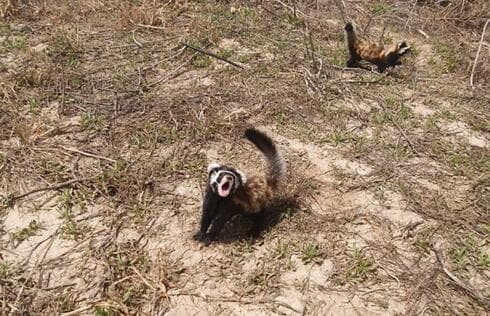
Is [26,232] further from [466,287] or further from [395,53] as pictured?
[395,53]

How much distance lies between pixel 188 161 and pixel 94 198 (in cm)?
107

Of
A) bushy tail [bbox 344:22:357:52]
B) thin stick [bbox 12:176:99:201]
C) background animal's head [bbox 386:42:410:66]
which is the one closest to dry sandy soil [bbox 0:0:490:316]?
thin stick [bbox 12:176:99:201]

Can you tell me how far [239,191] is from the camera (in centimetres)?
372

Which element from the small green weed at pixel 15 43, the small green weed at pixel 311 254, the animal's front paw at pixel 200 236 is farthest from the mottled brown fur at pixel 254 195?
the small green weed at pixel 15 43

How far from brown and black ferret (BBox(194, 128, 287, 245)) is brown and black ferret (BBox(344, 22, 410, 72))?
3.51m

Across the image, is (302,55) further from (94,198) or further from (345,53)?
(94,198)

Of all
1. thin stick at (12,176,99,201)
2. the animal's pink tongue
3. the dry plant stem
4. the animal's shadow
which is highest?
the animal's pink tongue

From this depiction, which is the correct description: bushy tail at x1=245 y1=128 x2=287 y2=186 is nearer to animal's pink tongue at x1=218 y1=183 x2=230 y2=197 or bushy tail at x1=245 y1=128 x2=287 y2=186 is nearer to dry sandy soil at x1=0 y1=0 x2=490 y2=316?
dry sandy soil at x1=0 y1=0 x2=490 y2=316

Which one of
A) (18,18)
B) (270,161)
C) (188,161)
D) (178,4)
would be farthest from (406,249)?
(18,18)

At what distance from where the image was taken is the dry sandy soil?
3447 millimetres

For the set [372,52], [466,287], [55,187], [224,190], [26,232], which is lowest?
[26,232]

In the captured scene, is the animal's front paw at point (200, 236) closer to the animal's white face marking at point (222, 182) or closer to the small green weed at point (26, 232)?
the animal's white face marking at point (222, 182)

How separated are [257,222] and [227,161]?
1.05 metres

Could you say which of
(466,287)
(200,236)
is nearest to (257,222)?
(200,236)
